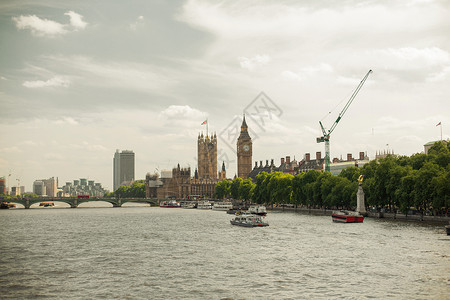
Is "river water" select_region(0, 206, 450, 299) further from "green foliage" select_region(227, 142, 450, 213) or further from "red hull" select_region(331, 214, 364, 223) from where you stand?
"red hull" select_region(331, 214, 364, 223)

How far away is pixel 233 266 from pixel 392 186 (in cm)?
6742

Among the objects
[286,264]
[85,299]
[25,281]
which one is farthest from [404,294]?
[25,281]

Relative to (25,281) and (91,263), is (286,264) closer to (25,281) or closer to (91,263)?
(91,263)

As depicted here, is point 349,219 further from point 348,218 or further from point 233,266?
point 233,266

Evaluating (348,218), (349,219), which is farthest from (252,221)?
(349,219)

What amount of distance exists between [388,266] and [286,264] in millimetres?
9889

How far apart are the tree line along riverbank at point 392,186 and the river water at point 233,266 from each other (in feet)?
51.4

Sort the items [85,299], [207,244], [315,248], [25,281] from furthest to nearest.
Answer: [207,244] < [315,248] < [25,281] < [85,299]

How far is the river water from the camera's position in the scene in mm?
40906

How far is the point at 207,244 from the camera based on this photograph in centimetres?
7144

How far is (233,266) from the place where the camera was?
52.4 m

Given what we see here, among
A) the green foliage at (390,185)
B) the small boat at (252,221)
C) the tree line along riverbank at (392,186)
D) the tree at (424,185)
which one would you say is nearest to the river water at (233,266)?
the tree at (424,185)

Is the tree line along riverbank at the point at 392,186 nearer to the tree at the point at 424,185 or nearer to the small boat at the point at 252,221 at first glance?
the tree at the point at 424,185

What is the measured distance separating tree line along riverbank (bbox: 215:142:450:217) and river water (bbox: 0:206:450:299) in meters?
15.7
